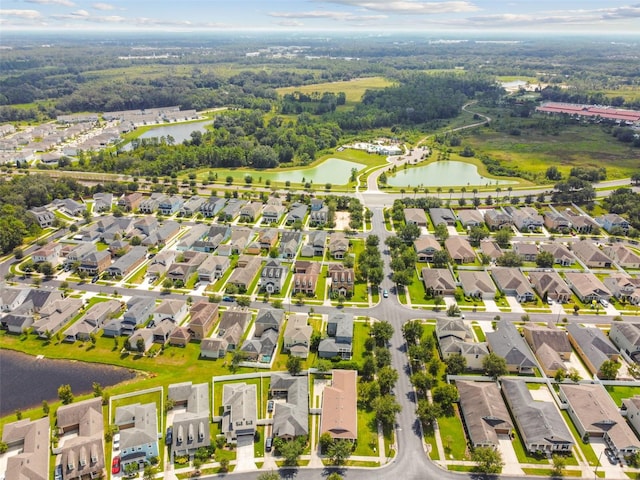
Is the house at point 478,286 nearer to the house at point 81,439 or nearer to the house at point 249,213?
the house at point 249,213

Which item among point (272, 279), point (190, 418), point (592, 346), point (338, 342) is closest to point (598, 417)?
point (592, 346)

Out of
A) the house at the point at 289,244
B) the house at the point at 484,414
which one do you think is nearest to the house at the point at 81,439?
the house at the point at 484,414

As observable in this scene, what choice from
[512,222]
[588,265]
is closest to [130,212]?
[512,222]

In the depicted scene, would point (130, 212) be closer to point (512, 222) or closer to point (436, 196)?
point (436, 196)

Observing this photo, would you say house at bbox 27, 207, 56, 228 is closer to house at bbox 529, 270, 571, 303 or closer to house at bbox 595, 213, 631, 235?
house at bbox 529, 270, 571, 303

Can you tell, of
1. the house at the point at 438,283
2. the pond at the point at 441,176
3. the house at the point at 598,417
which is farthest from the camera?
the pond at the point at 441,176
